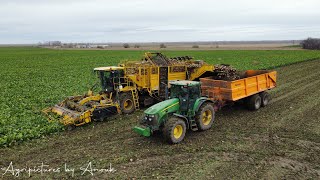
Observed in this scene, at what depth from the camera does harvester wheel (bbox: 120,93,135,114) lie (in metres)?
14.0

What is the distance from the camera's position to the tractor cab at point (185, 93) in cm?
1056

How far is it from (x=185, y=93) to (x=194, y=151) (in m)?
2.08

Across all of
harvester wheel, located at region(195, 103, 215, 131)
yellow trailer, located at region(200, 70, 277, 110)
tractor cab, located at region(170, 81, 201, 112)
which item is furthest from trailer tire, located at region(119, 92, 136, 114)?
harvester wheel, located at region(195, 103, 215, 131)

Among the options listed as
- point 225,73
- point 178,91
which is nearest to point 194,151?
point 178,91

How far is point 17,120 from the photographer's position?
42.0 ft

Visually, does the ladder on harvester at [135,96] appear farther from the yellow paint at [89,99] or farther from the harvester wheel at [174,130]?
the harvester wheel at [174,130]

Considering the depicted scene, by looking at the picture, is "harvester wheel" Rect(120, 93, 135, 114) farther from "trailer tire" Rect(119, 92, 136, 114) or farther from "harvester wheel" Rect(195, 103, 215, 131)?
"harvester wheel" Rect(195, 103, 215, 131)

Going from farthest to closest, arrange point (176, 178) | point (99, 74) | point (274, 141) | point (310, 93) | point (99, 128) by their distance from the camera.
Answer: point (310, 93), point (99, 74), point (99, 128), point (274, 141), point (176, 178)

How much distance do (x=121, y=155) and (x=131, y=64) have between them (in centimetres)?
629

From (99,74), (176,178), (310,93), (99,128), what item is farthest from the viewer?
(310,93)

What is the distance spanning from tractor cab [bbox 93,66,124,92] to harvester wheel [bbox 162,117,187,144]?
16.6 feet

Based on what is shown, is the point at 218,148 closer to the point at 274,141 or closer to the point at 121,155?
the point at 274,141

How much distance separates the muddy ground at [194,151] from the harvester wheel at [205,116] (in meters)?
0.27

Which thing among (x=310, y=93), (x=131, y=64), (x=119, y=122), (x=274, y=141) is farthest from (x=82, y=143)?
(x=310, y=93)
